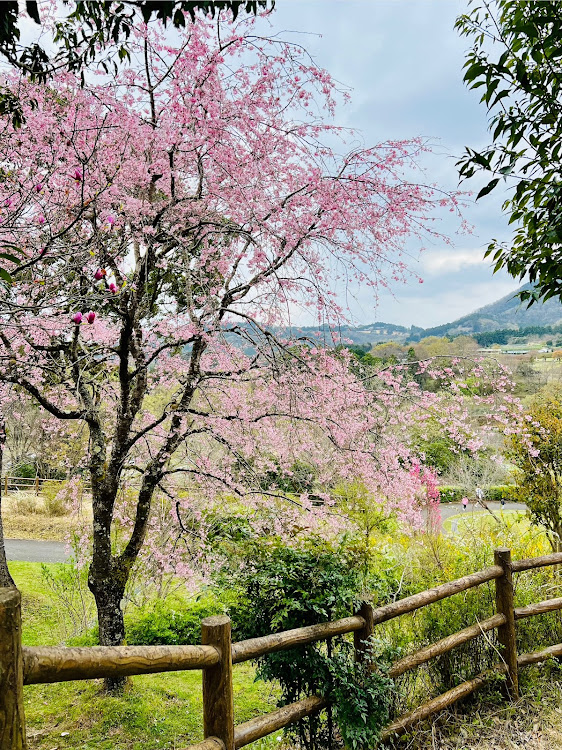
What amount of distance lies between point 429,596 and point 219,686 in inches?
60.4

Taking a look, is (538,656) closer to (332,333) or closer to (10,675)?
(332,333)

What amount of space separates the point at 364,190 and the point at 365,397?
5.86ft

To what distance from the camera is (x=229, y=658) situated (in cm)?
200

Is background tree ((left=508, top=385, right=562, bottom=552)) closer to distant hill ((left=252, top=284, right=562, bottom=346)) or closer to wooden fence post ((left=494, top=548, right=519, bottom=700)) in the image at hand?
distant hill ((left=252, top=284, right=562, bottom=346))

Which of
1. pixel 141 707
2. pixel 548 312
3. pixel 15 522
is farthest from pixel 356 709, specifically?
pixel 548 312

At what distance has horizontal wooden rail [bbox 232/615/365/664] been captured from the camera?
2.13 metres

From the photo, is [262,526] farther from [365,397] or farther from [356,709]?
[356,709]

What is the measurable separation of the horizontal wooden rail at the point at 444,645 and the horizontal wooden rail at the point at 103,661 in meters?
1.40

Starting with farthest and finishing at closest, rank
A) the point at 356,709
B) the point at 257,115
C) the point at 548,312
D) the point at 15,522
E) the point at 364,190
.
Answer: the point at 548,312 < the point at 15,522 < the point at 364,190 < the point at 257,115 < the point at 356,709

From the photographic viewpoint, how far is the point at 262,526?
13.9 ft

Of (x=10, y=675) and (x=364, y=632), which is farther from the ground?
(x=10, y=675)

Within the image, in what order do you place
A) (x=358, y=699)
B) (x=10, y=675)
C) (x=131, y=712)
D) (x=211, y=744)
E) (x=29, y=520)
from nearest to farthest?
(x=10, y=675)
(x=211, y=744)
(x=358, y=699)
(x=131, y=712)
(x=29, y=520)

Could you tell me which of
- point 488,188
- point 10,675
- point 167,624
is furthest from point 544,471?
point 10,675

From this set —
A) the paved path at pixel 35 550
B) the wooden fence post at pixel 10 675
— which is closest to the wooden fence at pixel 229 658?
the wooden fence post at pixel 10 675
